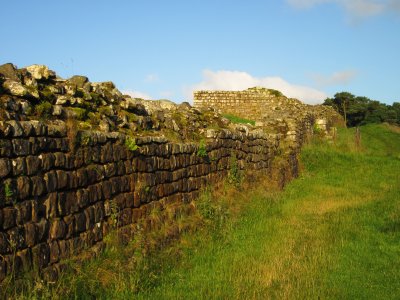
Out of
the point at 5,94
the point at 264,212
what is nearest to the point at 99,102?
the point at 5,94

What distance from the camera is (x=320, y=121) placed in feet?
86.7

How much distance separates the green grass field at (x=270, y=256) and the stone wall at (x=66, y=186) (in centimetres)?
44

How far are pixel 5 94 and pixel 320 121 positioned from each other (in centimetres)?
2215

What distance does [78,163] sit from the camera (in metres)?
6.32

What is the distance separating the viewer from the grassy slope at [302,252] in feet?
20.2

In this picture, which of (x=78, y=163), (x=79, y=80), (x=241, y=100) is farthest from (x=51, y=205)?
(x=241, y=100)

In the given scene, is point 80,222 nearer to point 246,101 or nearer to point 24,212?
point 24,212

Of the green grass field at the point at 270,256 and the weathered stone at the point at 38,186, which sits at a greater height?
the weathered stone at the point at 38,186

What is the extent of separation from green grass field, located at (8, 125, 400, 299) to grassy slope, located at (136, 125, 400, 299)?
0.01 meters

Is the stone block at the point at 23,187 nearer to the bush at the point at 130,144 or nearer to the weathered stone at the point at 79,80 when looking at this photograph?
the bush at the point at 130,144

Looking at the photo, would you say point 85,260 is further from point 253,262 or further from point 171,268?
point 253,262

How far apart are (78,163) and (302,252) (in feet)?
12.0

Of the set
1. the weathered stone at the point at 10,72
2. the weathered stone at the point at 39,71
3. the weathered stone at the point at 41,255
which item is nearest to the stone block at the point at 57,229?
the weathered stone at the point at 41,255

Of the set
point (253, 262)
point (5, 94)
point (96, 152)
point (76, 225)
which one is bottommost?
point (253, 262)
